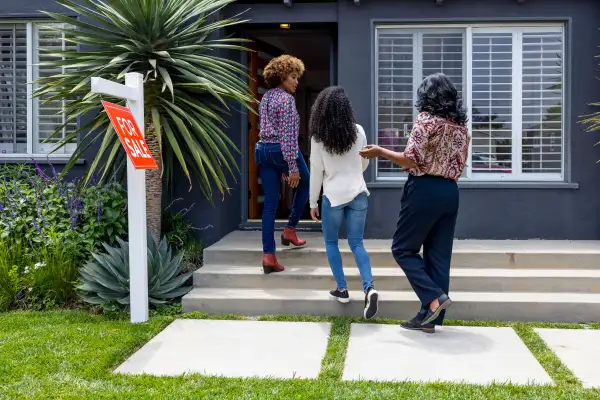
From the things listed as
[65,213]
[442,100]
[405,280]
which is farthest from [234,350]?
[65,213]

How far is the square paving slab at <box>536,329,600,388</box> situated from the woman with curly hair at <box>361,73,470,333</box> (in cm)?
77

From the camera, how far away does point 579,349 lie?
3953mm

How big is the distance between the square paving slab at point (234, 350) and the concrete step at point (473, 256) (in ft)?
3.28

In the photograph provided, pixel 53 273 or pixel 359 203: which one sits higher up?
pixel 359 203

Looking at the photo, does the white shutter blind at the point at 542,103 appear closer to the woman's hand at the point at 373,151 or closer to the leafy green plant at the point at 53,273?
the woman's hand at the point at 373,151

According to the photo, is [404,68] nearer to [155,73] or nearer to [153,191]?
[155,73]

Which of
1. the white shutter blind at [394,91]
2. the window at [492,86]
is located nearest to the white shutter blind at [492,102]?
the window at [492,86]

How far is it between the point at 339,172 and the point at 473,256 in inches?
66.0

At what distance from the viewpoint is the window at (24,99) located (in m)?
6.56

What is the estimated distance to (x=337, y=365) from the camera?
11.9ft

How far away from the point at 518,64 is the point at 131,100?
4.10 metres

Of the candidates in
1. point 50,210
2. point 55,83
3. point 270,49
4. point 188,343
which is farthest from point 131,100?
point 270,49

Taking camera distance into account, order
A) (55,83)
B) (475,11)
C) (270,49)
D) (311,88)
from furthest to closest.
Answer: (311,88) < (270,49) < (475,11) < (55,83)

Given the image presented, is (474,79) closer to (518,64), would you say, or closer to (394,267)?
(518,64)
